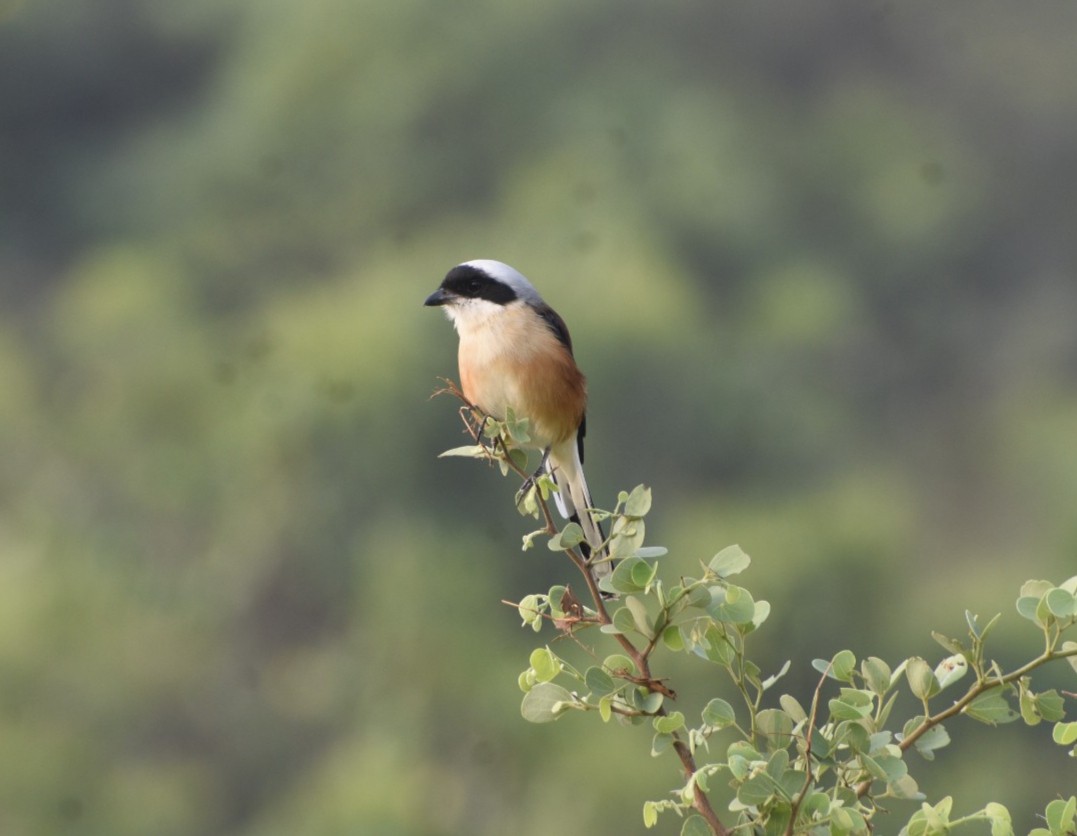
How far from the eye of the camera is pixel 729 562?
0.93m

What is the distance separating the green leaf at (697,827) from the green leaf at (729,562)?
0.51 ft

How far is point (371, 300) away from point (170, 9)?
12.9 ft

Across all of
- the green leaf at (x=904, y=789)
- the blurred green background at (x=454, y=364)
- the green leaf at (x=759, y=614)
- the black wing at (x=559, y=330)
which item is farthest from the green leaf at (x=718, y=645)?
the blurred green background at (x=454, y=364)

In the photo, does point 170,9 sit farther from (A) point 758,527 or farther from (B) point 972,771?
(B) point 972,771

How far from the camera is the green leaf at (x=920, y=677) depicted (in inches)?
36.9

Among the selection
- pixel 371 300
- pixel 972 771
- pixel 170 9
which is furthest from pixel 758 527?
pixel 170 9

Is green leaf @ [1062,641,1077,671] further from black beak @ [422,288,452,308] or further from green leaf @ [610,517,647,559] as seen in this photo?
black beak @ [422,288,452,308]

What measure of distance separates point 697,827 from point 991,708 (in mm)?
203

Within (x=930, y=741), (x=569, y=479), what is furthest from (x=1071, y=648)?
(x=569, y=479)

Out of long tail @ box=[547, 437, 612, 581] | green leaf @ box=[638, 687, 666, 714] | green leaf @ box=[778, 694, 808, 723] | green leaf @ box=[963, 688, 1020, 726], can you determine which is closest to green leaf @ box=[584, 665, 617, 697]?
green leaf @ box=[638, 687, 666, 714]

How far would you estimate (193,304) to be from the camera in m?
11.6

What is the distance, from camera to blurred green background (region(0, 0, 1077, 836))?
9.91 meters

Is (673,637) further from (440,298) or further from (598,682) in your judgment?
(440,298)

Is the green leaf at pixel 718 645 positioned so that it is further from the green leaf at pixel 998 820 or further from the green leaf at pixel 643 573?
the green leaf at pixel 998 820
